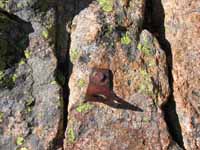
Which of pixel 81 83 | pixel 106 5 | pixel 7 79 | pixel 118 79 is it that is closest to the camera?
pixel 7 79

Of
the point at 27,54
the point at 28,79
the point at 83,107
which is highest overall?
the point at 27,54

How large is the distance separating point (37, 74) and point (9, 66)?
0.57m

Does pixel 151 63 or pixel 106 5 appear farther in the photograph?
pixel 106 5

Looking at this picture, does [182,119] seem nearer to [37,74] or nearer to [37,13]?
[37,74]

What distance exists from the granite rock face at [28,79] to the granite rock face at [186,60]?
2573 millimetres

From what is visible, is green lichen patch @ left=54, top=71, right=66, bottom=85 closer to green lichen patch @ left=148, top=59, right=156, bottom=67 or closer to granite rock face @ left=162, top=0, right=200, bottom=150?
green lichen patch @ left=148, top=59, right=156, bottom=67

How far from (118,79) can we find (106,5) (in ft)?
5.70

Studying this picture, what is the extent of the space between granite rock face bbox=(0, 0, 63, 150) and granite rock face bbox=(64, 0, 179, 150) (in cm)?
44

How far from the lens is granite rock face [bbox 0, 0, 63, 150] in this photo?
8.54 m

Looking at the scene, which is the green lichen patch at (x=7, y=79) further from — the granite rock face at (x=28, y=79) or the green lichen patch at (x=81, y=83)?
the green lichen patch at (x=81, y=83)

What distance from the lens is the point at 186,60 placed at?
31.5ft

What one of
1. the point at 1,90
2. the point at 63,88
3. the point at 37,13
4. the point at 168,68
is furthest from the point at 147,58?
the point at 1,90

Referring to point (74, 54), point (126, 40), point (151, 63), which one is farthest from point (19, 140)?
point (151, 63)

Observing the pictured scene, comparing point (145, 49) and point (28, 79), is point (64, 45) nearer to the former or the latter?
point (28, 79)
